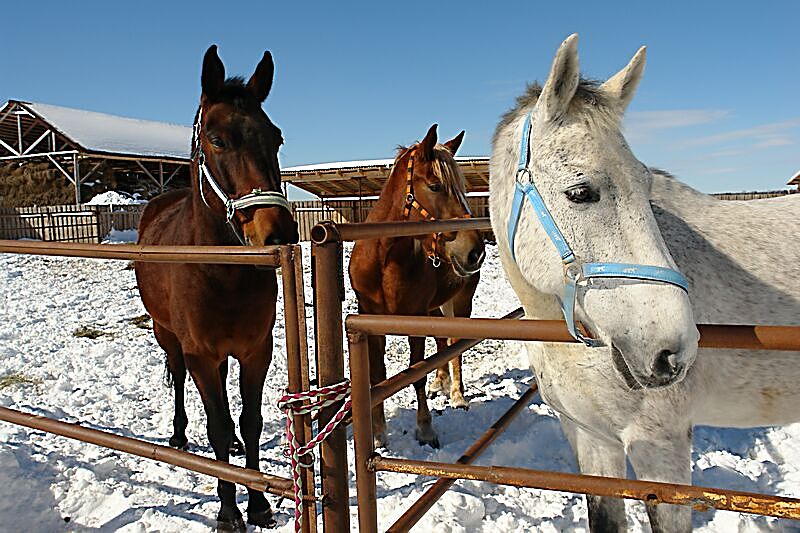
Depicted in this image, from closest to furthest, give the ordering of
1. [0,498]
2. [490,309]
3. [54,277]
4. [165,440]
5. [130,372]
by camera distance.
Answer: [0,498] → [165,440] → [130,372] → [490,309] → [54,277]

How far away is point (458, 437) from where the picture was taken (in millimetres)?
3953

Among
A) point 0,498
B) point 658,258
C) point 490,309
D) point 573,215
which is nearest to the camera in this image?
point 658,258

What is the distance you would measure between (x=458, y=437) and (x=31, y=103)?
2862 cm

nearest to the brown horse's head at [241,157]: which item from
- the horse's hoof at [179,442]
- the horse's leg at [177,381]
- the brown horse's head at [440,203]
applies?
the brown horse's head at [440,203]

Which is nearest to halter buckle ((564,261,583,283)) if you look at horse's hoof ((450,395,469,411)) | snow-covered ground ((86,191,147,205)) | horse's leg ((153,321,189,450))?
horse's leg ((153,321,189,450))

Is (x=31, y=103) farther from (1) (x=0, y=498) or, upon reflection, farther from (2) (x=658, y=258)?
(2) (x=658, y=258)

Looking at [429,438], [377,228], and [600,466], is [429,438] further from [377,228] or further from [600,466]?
[377,228]

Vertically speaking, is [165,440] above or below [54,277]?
below

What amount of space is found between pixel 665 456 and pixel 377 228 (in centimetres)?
124

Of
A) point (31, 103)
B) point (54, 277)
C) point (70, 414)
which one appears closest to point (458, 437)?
point (70, 414)

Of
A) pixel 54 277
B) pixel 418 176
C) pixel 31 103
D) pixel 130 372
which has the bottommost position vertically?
pixel 130 372

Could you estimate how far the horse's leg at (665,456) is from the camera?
1688mm

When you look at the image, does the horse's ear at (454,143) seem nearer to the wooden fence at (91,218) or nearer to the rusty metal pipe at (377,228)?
the rusty metal pipe at (377,228)

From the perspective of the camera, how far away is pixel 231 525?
2.54 meters
